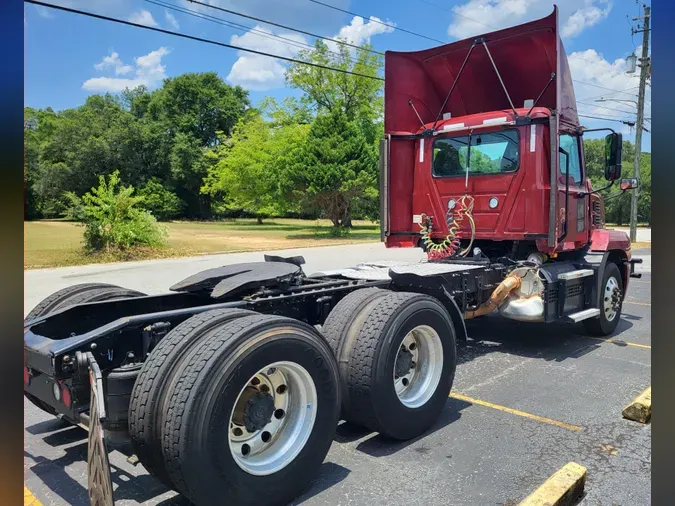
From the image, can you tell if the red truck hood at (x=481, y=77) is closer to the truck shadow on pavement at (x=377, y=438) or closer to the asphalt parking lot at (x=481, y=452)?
the asphalt parking lot at (x=481, y=452)

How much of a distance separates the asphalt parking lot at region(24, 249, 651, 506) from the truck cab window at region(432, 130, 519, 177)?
8.05ft

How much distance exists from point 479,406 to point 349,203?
1053 inches

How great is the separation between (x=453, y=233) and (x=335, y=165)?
2253 cm

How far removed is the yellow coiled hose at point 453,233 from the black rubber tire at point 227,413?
412 centimetres

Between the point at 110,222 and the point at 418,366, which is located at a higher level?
the point at 110,222

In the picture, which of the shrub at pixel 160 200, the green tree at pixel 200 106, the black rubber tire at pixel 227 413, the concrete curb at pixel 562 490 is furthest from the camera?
the green tree at pixel 200 106

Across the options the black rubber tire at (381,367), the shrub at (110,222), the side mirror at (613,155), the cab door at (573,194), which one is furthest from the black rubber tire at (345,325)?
the shrub at (110,222)

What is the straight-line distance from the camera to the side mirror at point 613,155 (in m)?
6.52

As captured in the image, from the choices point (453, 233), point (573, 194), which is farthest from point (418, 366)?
point (573, 194)

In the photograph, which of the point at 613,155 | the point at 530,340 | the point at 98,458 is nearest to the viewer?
the point at 98,458

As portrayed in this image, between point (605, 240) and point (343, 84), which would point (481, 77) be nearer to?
point (605, 240)

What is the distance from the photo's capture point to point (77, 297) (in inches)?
176

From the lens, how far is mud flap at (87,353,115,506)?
93.2 inches

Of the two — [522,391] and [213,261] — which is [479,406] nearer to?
[522,391]
